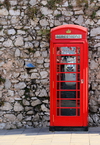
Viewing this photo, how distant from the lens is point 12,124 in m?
8.60

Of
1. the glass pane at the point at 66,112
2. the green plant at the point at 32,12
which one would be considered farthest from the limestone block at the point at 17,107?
the green plant at the point at 32,12

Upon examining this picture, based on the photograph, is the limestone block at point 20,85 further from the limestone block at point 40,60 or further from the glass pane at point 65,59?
the glass pane at point 65,59

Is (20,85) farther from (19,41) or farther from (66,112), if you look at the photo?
(66,112)

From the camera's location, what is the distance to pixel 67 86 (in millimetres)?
8125

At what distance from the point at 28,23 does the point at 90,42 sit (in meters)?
1.71

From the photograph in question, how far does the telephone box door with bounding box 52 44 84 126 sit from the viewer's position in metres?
8.09

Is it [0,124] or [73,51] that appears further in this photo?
[0,124]

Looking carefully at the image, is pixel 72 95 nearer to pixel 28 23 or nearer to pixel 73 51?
pixel 73 51

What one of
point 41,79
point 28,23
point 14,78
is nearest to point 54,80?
point 41,79

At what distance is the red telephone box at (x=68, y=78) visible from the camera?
805 cm

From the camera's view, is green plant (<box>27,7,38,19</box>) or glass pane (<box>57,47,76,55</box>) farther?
green plant (<box>27,7,38,19</box>)

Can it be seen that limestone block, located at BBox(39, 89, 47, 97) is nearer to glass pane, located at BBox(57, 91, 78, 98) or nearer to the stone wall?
the stone wall
